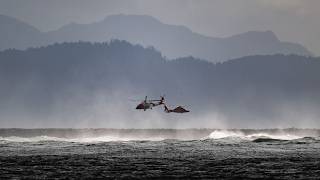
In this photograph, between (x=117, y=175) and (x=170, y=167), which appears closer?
(x=117, y=175)

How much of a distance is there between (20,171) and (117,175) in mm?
7998

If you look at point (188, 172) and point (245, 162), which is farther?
point (245, 162)

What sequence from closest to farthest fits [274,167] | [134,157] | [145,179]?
1. [145,179]
2. [274,167]
3. [134,157]

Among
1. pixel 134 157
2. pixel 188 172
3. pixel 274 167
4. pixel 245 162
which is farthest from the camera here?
pixel 134 157

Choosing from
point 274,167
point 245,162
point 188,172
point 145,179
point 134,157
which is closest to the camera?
point 145,179

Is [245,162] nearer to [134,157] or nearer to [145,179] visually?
[134,157]

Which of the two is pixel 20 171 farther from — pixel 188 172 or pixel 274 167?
pixel 274 167

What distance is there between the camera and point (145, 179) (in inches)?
1793

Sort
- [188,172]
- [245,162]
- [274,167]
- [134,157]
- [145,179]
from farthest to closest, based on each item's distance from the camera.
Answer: [134,157] < [245,162] < [274,167] < [188,172] < [145,179]

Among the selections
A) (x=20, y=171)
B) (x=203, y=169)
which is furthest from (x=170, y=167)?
(x=20, y=171)

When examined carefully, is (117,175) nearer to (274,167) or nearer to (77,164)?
(77,164)

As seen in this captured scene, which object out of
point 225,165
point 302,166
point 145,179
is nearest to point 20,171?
point 145,179

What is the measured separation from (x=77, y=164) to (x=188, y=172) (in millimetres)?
11861

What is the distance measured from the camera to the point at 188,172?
5059cm
